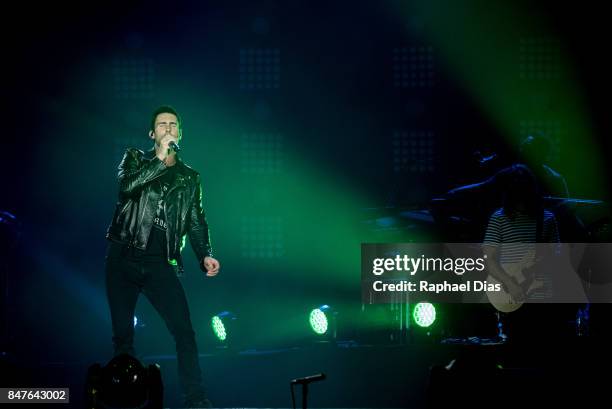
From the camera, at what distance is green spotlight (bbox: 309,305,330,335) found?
7.82 metres

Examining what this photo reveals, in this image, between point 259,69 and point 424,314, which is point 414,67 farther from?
point 424,314

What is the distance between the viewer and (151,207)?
6.00 metres

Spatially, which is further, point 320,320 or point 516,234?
point 320,320

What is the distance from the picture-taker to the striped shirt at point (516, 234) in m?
6.75

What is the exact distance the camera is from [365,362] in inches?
279

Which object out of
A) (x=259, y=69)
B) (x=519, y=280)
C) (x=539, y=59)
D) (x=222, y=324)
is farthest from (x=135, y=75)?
(x=519, y=280)

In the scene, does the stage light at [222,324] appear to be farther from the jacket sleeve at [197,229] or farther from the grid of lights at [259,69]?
the grid of lights at [259,69]

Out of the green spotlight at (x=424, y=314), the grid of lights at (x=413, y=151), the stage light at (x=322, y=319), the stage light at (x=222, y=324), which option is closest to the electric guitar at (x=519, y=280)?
the green spotlight at (x=424, y=314)

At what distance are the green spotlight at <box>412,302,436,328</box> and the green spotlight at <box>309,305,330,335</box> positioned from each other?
0.85m

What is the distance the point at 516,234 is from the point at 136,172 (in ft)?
10.5

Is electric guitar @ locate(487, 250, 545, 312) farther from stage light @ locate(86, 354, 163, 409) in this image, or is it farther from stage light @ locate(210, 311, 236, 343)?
stage light @ locate(86, 354, 163, 409)

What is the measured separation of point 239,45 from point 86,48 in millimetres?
1691

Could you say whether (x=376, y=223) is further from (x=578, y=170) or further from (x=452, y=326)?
(x=578, y=170)

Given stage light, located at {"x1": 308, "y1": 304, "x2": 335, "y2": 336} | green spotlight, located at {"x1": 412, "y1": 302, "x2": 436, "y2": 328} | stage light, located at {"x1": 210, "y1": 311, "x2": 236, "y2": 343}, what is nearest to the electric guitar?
green spotlight, located at {"x1": 412, "y1": 302, "x2": 436, "y2": 328}
